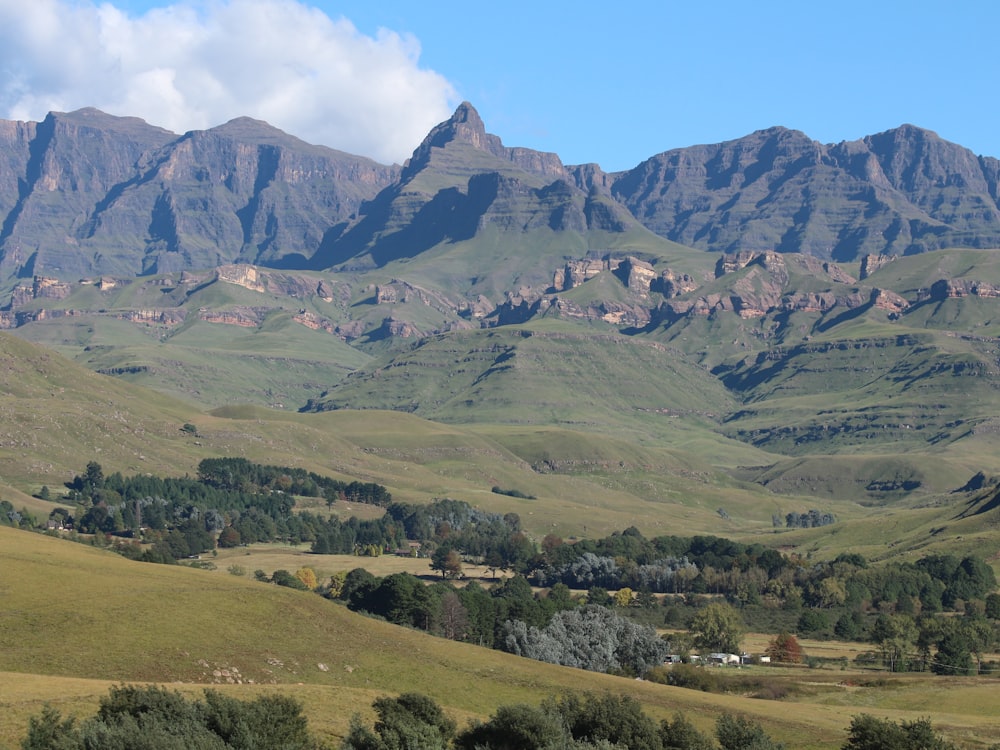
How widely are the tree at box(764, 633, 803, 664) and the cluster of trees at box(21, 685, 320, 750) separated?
334 ft

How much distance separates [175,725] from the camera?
73.9 metres

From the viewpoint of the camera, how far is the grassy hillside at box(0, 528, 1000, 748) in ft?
332

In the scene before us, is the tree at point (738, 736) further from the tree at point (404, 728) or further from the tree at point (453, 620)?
the tree at point (453, 620)

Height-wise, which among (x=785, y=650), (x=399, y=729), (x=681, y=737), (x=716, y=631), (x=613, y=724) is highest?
(x=716, y=631)

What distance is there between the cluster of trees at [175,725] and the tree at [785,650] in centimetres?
10170

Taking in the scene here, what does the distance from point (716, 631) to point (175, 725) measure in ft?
387

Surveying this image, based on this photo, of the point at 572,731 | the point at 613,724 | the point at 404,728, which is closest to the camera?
the point at 404,728

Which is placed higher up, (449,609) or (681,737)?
(449,609)

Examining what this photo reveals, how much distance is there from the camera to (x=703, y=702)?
111 metres

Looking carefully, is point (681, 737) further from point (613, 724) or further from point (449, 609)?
point (449, 609)

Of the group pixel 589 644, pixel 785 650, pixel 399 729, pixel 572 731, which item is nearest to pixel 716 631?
pixel 785 650

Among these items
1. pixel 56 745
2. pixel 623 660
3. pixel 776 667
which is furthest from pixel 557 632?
pixel 56 745

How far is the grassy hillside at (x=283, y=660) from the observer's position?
332 feet

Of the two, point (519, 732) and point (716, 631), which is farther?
point (716, 631)
